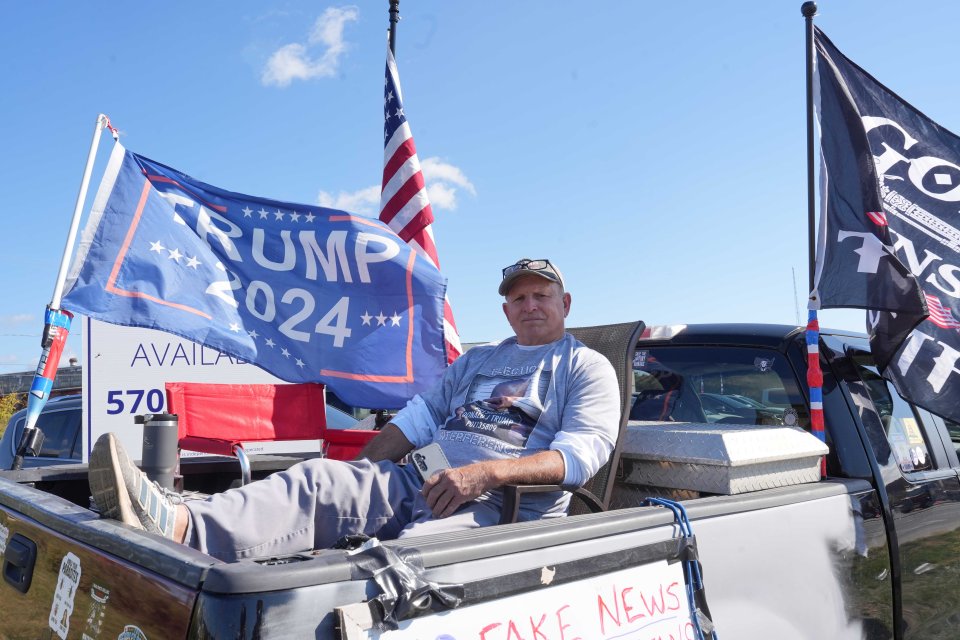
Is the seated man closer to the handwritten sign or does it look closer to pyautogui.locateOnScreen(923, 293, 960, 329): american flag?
the handwritten sign

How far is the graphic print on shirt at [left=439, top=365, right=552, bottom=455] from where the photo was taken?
2869 mm

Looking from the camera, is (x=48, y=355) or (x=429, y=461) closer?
(x=429, y=461)

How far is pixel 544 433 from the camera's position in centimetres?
288

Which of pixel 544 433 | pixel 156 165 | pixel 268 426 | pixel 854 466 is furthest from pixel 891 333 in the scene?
pixel 156 165

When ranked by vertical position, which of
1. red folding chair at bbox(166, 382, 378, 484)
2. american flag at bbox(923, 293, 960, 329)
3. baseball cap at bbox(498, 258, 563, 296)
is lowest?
red folding chair at bbox(166, 382, 378, 484)

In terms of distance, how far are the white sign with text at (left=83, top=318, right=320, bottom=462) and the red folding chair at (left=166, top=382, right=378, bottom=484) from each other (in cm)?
202

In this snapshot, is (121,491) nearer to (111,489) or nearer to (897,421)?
(111,489)

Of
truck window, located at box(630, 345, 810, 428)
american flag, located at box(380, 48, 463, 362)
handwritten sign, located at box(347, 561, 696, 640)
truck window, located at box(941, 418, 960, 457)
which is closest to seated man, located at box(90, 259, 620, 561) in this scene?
truck window, located at box(630, 345, 810, 428)

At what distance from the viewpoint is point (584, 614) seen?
5.42ft

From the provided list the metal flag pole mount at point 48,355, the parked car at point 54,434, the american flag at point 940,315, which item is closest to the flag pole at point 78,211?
the metal flag pole mount at point 48,355

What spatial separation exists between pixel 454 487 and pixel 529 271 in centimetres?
125

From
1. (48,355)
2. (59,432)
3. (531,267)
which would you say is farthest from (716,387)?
(59,432)

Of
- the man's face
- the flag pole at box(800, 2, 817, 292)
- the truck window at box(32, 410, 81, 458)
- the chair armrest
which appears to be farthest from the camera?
the truck window at box(32, 410, 81, 458)

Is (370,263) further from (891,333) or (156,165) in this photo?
(891,333)
